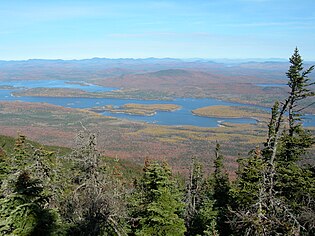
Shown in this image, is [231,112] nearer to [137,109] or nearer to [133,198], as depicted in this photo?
[137,109]

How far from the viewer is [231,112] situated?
425ft

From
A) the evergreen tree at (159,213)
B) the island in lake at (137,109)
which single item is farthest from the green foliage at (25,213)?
the island in lake at (137,109)

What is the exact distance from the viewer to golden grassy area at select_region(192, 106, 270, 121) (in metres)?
A: 122

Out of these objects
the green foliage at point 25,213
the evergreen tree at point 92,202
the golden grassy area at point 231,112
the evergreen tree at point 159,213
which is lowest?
the golden grassy area at point 231,112

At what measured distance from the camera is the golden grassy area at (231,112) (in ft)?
399

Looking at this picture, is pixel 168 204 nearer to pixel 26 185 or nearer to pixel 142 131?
pixel 26 185

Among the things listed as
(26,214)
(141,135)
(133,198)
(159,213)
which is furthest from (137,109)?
(26,214)

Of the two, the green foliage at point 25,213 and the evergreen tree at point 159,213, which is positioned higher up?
Result: the green foliage at point 25,213

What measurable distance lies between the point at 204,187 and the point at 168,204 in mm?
17105

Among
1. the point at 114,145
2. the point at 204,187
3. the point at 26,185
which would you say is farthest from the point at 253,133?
the point at 26,185

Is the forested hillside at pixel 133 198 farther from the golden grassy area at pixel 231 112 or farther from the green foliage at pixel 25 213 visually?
the golden grassy area at pixel 231 112

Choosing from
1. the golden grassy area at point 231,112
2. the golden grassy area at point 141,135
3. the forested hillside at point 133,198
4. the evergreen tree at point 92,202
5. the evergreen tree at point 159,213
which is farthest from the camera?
the golden grassy area at point 231,112

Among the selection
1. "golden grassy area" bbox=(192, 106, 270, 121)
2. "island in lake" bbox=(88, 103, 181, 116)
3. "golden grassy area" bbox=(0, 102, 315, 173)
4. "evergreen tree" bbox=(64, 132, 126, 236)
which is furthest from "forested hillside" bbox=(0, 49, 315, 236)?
"island in lake" bbox=(88, 103, 181, 116)

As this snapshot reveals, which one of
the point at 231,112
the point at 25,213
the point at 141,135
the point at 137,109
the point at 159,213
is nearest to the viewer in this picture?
the point at 25,213
